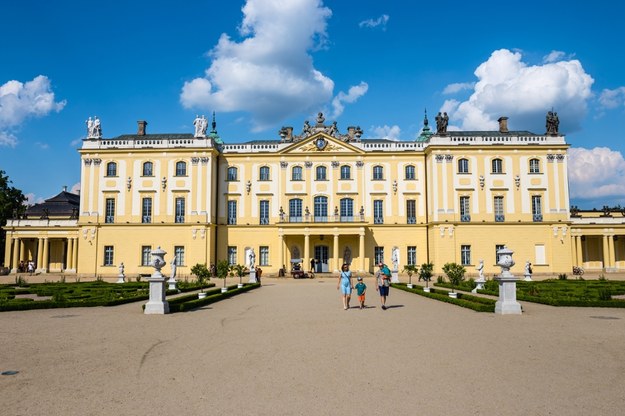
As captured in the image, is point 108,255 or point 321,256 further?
point 321,256

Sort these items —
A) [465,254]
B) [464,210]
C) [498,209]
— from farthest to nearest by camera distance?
[498,209], [464,210], [465,254]

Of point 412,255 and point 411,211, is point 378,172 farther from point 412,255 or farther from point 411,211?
point 412,255

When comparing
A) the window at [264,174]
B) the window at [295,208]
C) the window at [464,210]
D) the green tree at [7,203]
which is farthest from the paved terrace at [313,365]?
the green tree at [7,203]

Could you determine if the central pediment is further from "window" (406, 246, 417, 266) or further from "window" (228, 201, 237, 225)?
"window" (406, 246, 417, 266)

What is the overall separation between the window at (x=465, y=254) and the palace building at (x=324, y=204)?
85 millimetres

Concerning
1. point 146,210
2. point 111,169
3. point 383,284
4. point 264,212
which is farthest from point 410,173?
point 383,284

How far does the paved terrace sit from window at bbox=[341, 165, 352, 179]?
101 ft

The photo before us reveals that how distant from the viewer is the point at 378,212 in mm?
44500

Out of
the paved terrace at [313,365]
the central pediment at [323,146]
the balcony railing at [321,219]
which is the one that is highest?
the central pediment at [323,146]

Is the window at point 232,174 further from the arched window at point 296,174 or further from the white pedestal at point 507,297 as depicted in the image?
the white pedestal at point 507,297

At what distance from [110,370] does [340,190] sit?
3725 centimetres

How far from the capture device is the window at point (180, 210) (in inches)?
1702

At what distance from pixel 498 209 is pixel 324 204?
15190 millimetres

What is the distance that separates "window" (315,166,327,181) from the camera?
147ft
